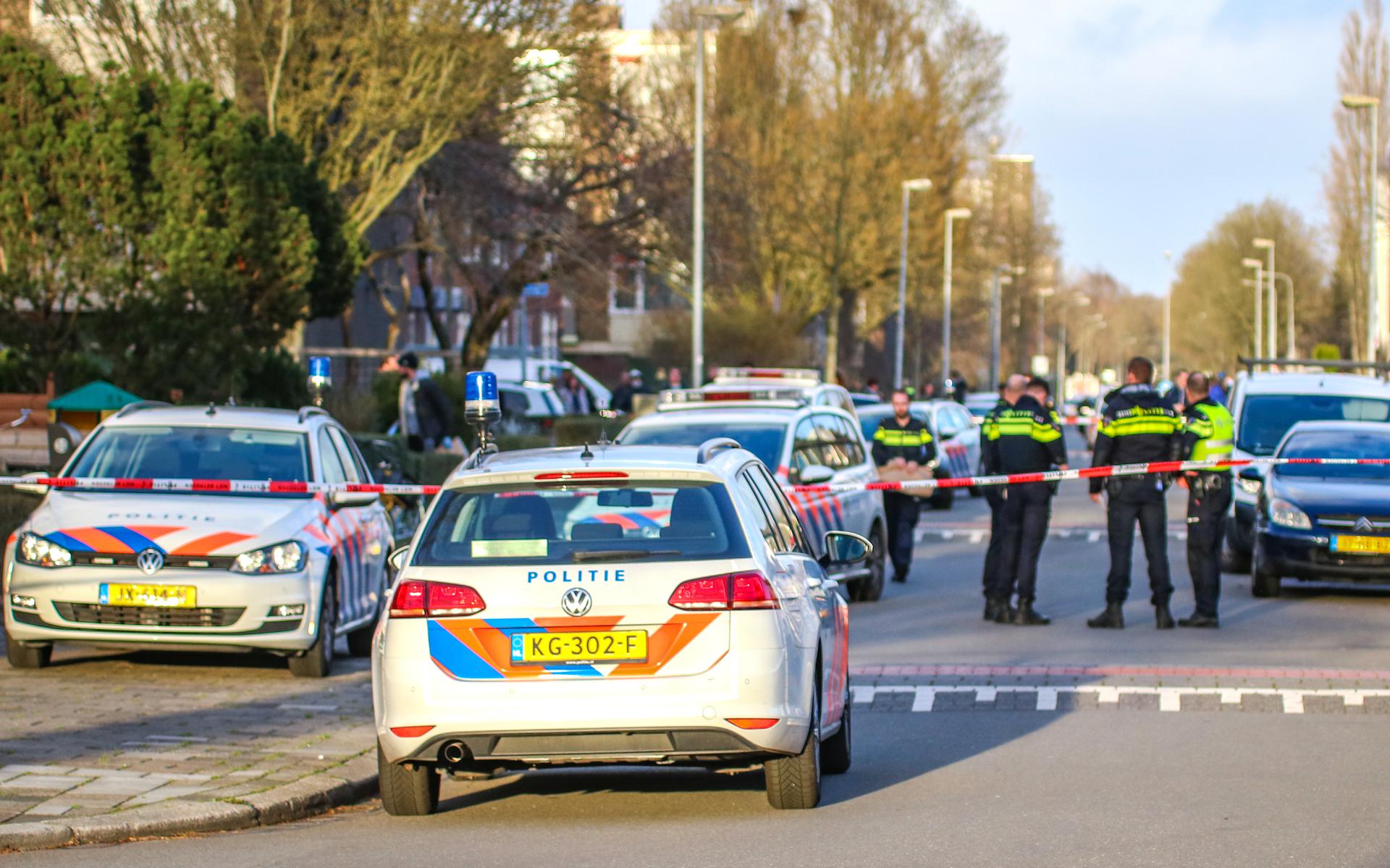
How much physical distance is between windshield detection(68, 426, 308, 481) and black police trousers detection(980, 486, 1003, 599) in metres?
5.50

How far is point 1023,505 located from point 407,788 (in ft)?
27.3

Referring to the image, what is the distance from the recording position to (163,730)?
9531 millimetres

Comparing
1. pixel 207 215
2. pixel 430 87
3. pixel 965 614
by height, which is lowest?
pixel 965 614

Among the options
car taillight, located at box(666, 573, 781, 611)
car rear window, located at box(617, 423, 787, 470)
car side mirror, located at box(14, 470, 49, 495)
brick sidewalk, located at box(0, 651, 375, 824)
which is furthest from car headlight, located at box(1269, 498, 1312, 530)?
car taillight, located at box(666, 573, 781, 611)

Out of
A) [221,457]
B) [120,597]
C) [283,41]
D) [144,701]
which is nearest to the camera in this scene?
[144,701]

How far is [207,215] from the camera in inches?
858

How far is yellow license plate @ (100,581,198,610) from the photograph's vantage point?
438 inches

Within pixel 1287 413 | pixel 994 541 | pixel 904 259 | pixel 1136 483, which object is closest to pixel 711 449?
pixel 1136 483

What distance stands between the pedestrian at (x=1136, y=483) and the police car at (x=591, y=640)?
7711 mm

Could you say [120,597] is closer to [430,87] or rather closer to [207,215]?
[207,215]

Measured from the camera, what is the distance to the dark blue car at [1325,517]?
52.4ft

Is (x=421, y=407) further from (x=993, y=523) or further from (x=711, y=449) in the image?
(x=711, y=449)

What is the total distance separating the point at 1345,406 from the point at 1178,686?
31.0ft

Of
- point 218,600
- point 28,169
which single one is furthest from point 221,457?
point 28,169
